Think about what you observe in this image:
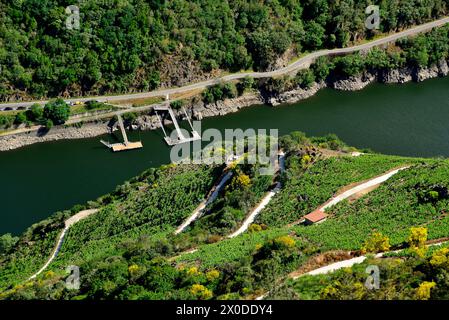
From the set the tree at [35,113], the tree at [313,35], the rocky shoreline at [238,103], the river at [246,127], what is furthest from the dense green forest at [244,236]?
the tree at [313,35]

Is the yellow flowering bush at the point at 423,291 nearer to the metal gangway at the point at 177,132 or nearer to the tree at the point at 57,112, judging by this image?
the metal gangway at the point at 177,132

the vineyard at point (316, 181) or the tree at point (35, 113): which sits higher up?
the tree at point (35, 113)

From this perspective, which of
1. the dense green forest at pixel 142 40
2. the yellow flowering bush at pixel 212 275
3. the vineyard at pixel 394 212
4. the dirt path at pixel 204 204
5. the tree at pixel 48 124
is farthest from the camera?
the dense green forest at pixel 142 40

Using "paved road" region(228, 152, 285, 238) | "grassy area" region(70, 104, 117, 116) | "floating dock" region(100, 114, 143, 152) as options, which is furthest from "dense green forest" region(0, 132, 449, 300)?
"grassy area" region(70, 104, 117, 116)

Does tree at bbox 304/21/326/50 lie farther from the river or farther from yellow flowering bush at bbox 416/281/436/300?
yellow flowering bush at bbox 416/281/436/300

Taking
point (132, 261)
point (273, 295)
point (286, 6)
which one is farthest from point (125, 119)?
point (273, 295)
